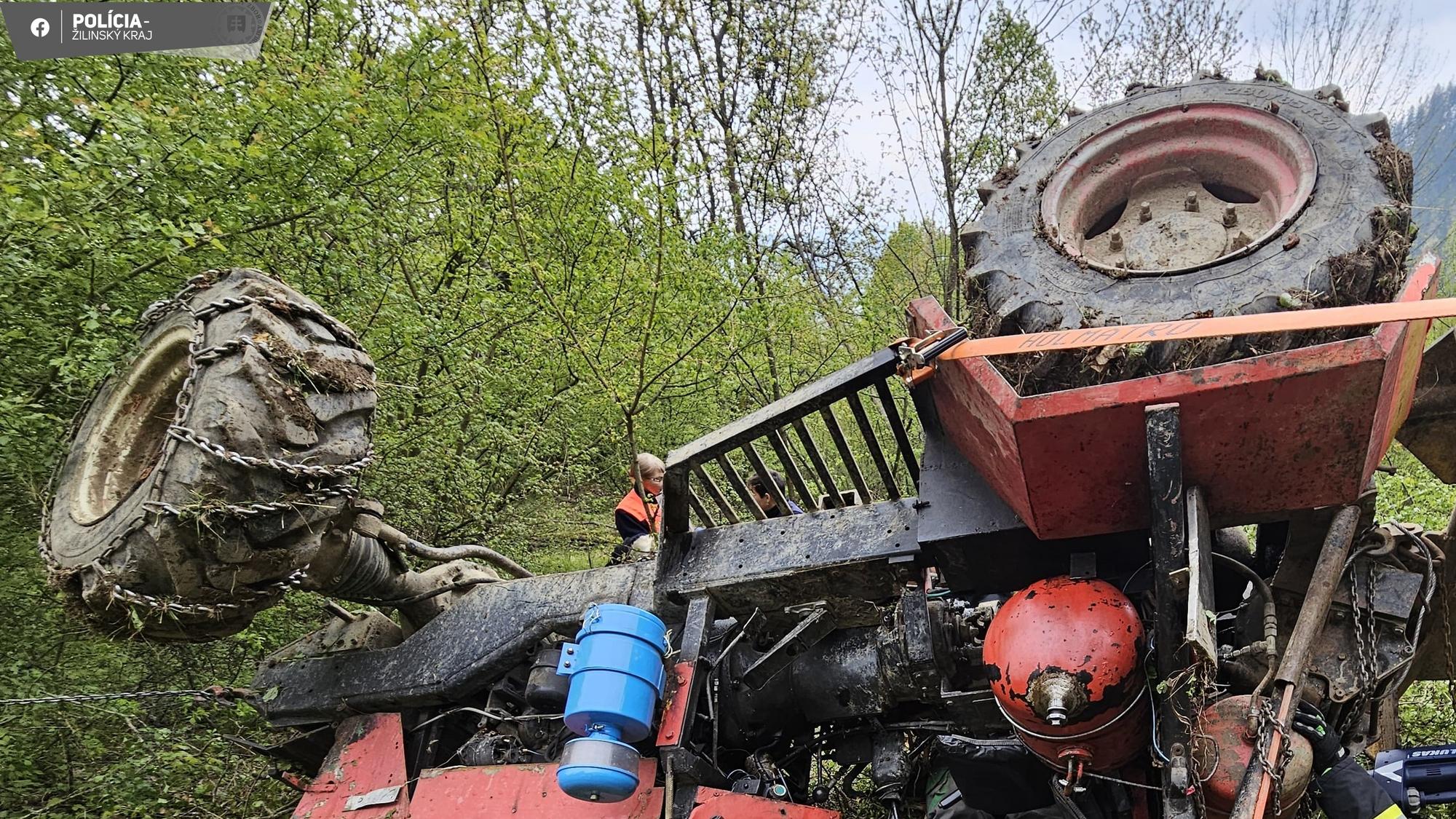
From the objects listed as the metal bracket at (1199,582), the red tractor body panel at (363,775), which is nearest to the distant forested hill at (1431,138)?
the metal bracket at (1199,582)

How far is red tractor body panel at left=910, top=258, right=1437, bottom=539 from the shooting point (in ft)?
7.09

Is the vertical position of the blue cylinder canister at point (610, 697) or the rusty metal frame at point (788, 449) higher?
the rusty metal frame at point (788, 449)

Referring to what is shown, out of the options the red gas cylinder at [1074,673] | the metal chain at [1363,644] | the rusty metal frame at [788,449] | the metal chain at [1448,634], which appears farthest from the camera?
the rusty metal frame at [788,449]

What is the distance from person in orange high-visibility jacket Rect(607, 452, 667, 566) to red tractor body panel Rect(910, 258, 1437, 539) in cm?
274

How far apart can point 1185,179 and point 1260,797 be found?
74.1 inches

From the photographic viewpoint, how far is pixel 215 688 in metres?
4.37

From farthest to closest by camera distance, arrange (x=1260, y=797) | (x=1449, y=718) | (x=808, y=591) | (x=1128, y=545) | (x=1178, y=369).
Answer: (x=1449, y=718)
(x=808, y=591)
(x=1128, y=545)
(x=1178, y=369)
(x=1260, y=797)

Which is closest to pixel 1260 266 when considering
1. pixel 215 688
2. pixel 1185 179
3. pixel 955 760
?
pixel 1185 179

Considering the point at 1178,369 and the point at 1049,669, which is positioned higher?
the point at 1178,369

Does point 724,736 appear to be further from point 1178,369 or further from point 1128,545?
point 1178,369

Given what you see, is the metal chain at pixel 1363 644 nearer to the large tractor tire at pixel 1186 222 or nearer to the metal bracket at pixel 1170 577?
the metal bracket at pixel 1170 577

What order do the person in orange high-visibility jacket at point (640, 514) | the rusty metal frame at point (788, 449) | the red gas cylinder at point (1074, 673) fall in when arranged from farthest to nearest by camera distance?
the person in orange high-visibility jacket at point (640, 514) → the rusty metal frame at point (788, 449) → the red gas cylinder at point (1074, 673)

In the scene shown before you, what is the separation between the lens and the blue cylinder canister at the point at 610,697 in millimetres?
2797

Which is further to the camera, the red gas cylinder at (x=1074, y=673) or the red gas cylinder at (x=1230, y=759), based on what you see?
the red gas cylinder at (x=1074, y=673)
